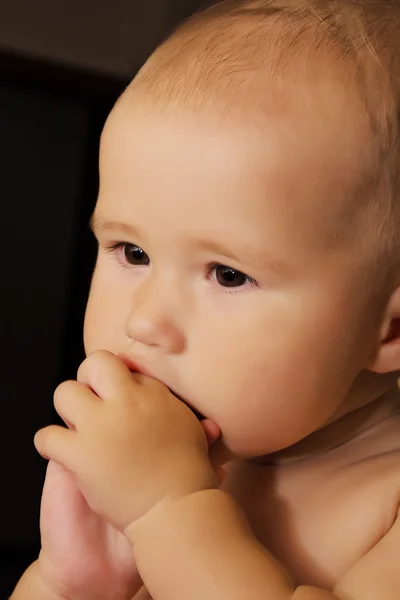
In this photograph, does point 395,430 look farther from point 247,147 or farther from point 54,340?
point 54,340

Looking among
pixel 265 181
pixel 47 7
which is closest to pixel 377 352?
pixel 265 181

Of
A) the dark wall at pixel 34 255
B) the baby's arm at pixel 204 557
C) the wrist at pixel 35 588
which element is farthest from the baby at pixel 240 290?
the dark wall at pixel 34 255

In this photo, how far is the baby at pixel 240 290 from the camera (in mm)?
551

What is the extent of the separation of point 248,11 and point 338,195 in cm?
16

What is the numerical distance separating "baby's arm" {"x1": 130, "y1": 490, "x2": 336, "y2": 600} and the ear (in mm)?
165

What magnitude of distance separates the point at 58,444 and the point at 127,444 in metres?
0.05

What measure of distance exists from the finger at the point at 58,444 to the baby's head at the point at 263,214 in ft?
0.23

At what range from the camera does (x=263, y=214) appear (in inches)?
22.0

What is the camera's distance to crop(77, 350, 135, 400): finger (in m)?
0.57

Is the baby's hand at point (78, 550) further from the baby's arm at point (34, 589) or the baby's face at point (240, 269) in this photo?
the baby's face at point (240, 269)

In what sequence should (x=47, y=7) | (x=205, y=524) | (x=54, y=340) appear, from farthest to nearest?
(x=47, y=7) < (x=54, y=340) < (x=205, y=524)

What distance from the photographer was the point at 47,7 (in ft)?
4.49

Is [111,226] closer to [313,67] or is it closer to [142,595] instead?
[313,67]

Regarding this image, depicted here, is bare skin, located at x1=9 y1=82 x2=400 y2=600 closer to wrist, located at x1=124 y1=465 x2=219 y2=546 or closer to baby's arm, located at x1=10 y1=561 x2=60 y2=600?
wrist, located at x1=124 y1=465 x2=219 y2=546
